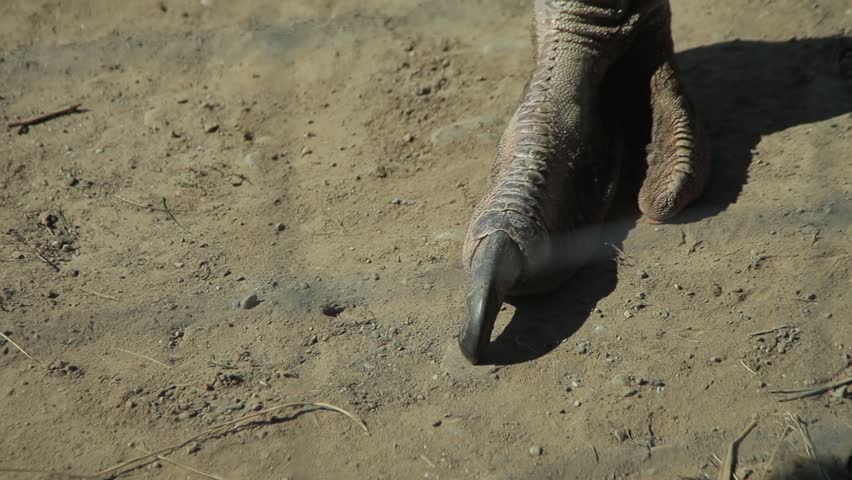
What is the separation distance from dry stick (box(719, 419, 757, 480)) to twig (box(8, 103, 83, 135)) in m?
2.75

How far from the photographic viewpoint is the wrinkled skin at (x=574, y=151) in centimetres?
244

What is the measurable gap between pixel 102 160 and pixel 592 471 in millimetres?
2175

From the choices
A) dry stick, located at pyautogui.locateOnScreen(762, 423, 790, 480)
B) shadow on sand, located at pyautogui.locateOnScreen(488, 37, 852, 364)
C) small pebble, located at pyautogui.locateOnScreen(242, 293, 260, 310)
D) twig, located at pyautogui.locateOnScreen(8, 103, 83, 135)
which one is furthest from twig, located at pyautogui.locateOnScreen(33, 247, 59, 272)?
dry stick, located at pyautogui.locateOnScreen(762, 423, 790, 480)

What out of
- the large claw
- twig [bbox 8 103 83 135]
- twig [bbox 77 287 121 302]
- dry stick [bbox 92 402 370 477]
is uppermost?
the large claw

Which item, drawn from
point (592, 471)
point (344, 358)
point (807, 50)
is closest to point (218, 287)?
point (344, 358)

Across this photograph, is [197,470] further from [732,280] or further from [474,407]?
[732,280]

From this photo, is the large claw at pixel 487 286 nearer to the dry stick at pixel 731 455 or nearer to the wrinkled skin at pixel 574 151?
the wrinkled skin at pixel 574 151

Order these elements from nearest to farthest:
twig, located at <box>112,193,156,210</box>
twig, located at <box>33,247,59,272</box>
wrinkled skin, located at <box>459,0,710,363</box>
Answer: wrinkled skin, located at <box>459,0,710,363</box>, twig, located at <box>33,247,59,272</box>, twig, located at <box>112,193,156,210</box>

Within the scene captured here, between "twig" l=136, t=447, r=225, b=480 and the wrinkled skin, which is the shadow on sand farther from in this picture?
"twig" l=136, t=447, r=225, b=480

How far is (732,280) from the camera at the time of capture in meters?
2.49

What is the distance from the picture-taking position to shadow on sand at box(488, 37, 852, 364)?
2449 mm

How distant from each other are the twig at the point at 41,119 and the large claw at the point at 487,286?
1979 millimetres

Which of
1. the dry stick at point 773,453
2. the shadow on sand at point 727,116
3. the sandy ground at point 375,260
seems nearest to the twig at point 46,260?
the sandy ground at point 375,260

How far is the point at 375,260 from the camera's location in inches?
108
